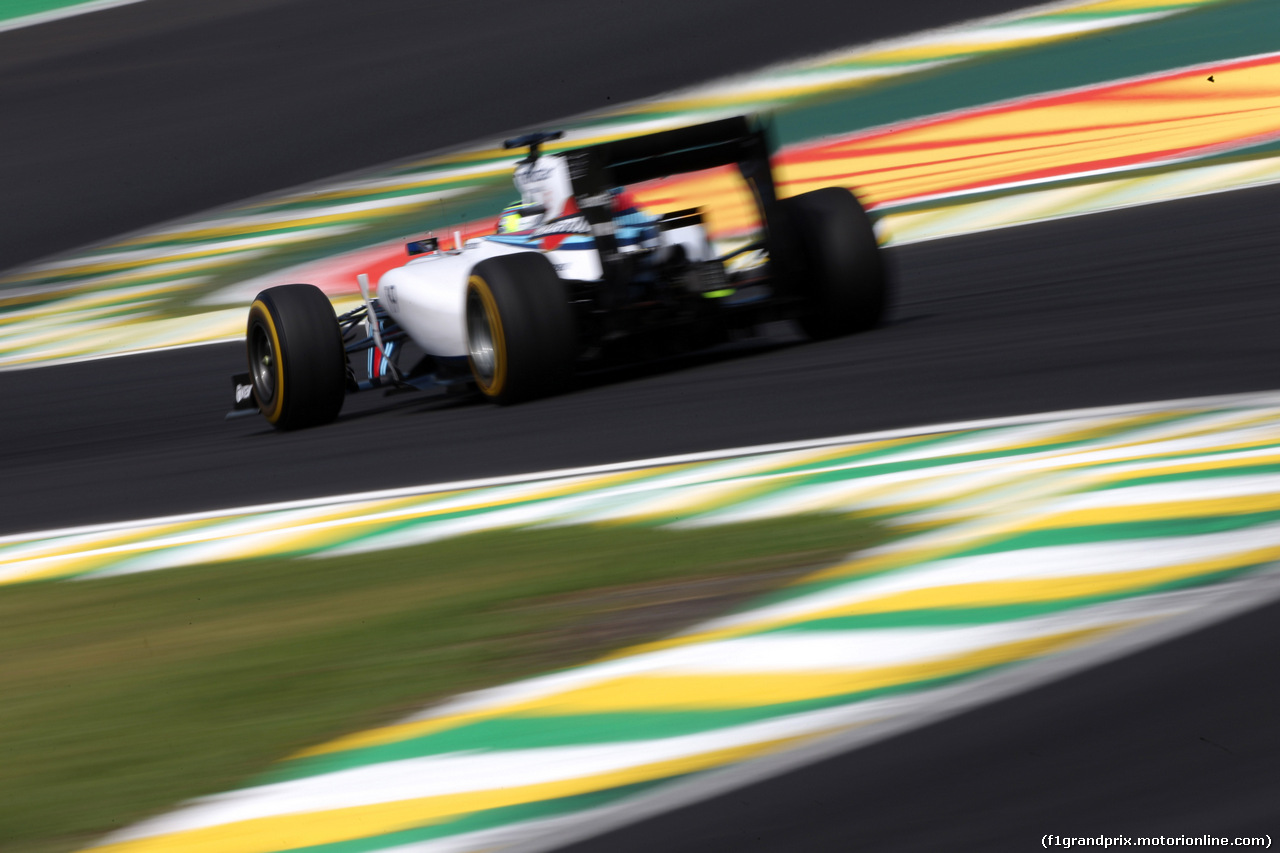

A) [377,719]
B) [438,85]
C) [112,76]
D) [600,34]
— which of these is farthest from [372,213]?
[377,719]

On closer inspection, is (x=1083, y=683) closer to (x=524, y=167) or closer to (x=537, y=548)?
(x=537, y=548)

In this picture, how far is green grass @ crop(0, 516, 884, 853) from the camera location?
3266 mm

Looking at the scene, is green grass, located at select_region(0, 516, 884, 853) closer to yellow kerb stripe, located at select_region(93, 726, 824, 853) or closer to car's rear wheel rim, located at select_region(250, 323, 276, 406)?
yellow kerb stripe, located at select_region(93, 726, 824, 853)

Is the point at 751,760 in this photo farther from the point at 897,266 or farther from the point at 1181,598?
the point at 897,266

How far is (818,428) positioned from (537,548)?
1558mm

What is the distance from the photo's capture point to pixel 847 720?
3.01 metres

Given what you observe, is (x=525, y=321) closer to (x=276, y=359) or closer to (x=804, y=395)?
(x=804, y=395)

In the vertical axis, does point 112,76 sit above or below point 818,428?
above

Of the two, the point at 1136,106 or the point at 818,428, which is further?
the point at 1136,106

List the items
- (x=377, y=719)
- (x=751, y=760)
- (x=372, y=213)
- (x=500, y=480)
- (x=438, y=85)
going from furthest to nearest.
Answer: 1. (x=438, y=85)
2. (x=372, y=213)
3. (x=500, y=480)
4. (x=377, y=719)
5. (x=751, y=760)

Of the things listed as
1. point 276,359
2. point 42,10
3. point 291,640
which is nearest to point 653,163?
point 276,359

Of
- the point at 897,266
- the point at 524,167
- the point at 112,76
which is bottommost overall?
the point at 897,266

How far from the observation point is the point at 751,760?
113 inches

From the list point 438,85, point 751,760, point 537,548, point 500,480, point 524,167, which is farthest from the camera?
point 438,85
